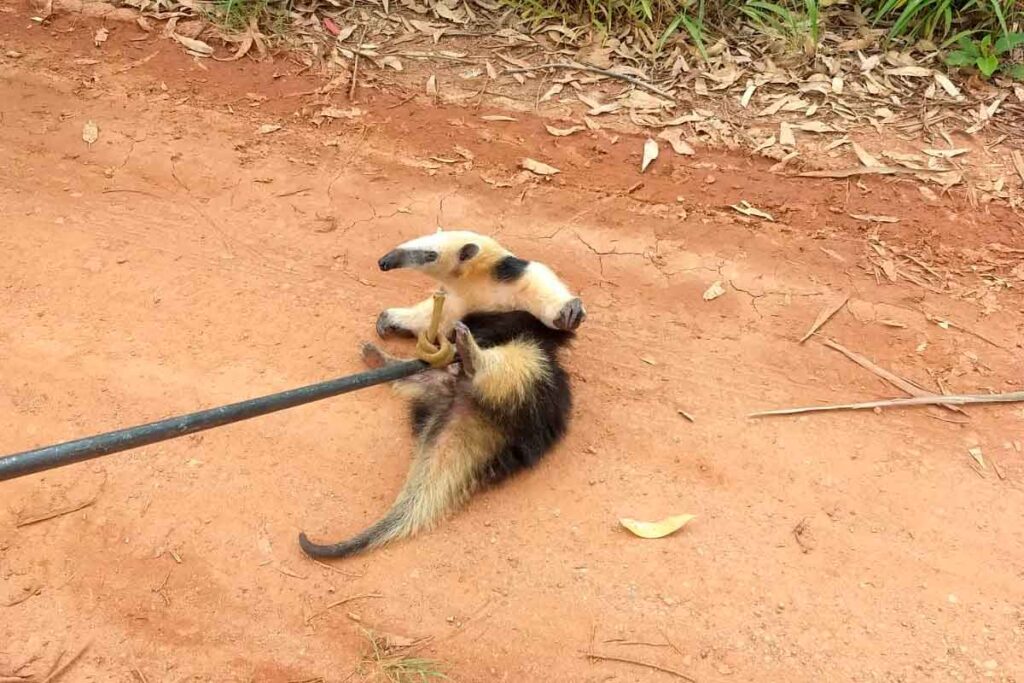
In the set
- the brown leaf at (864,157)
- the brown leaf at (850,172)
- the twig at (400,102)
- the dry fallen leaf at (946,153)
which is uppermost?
the dry fallen leaf at (946,153)

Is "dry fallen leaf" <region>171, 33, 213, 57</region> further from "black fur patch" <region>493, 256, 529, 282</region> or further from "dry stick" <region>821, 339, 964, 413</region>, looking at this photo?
"dry stick" <region>821, 339, 964, 413</region>

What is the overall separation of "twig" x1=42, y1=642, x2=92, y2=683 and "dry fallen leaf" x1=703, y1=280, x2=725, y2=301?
134 inches

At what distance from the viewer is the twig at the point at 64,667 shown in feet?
9.43

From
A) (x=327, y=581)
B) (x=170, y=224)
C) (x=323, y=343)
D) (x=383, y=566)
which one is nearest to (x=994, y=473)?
(x=383, y=566)

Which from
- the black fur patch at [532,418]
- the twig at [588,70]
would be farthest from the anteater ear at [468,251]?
the twig at [588,70]

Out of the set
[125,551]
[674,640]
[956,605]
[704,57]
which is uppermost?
[704,57]

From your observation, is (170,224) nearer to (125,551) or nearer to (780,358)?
(125,551)

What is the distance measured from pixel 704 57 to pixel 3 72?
511 centimetres

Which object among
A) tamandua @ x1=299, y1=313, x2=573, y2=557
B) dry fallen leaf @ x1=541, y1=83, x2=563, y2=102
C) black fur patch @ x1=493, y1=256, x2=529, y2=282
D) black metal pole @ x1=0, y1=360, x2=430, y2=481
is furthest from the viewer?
dry fallen leaf @ x1=541, y1=83, x2=563, y2=102

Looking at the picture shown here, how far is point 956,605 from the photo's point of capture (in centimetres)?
Result: 314

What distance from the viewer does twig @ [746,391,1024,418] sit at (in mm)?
3891

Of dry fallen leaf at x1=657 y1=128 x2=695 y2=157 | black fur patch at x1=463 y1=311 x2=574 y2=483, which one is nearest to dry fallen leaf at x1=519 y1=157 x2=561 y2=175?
dry fallen leaf at x1=657 y1=128 x2=695 y2=157

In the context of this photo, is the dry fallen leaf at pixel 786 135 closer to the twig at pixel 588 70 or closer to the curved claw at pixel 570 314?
the twig at pixel 588 70

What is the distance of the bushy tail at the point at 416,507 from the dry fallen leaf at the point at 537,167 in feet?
8.37
